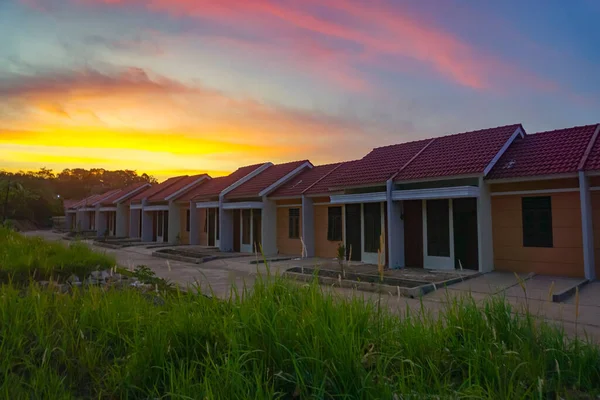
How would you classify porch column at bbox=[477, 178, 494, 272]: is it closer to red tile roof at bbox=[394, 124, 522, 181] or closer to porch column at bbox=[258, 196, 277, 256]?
red tile roof at bbox=[394, 124, 522, 181]

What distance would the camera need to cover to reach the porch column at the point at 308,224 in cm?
1814

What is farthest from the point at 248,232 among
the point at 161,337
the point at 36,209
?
the point at 36,209

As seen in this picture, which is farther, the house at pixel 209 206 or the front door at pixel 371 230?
the house at pixel 209 206

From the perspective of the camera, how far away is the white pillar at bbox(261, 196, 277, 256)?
1956cm

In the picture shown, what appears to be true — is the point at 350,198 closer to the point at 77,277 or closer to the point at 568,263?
the point at 568,263

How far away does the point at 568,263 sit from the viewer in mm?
10922

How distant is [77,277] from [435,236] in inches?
416

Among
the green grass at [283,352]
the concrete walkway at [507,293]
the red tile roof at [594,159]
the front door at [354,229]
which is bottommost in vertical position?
the concrete walkway at [507,293]

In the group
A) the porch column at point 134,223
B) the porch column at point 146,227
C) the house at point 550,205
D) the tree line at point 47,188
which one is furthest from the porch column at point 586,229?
the tree line at point 47,188

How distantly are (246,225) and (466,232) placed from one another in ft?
40.0

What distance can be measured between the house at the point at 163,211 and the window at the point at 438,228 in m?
18.6

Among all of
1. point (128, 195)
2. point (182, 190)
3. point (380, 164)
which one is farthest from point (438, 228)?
point (128, 195)

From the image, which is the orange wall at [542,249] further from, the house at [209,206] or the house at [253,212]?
the house at [209,206]

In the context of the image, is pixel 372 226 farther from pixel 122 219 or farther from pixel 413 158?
pixel 122 219
